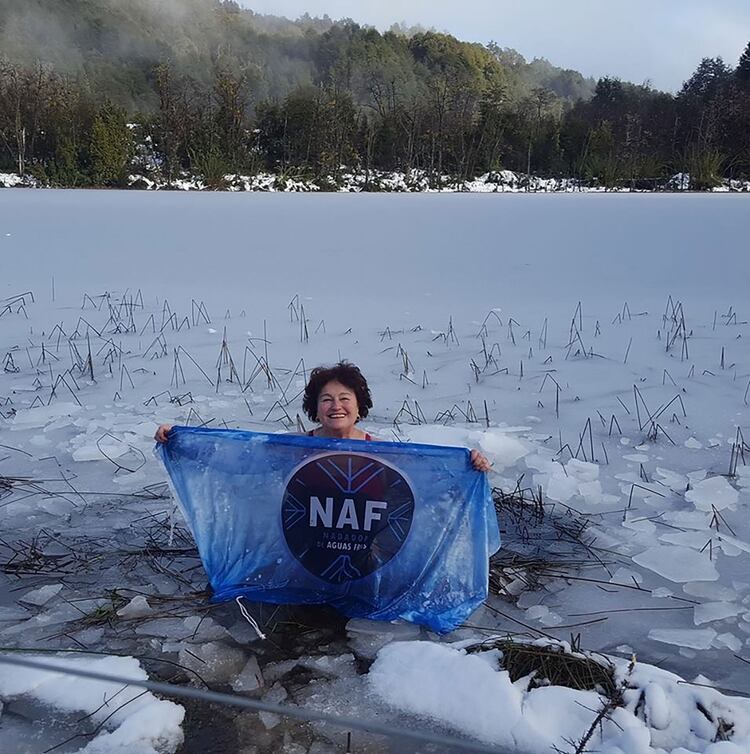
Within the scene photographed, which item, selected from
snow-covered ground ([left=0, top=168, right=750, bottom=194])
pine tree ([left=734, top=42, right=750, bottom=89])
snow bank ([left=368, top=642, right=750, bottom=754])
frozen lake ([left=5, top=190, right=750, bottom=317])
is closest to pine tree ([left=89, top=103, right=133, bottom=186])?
snow-covered ground ([left=0, top=168, right=750, bottom=194])

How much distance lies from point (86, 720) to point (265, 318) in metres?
5.18

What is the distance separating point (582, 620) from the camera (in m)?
2.54

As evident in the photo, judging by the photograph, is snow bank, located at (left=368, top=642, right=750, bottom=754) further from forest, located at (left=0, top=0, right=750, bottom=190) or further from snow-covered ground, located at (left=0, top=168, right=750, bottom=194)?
forest, located at (left=0, top=0, right=750, bottom=190)

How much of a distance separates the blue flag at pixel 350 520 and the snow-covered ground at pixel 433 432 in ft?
0.42

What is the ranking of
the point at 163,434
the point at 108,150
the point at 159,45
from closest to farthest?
the point at 163,434 < the point at 108,150 < the point at 159,45

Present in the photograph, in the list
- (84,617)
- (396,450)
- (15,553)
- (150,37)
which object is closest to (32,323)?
(15,553)

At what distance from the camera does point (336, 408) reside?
9.14ft

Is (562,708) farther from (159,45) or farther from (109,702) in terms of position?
(159,45)

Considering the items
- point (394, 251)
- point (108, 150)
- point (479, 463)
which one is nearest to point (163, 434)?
point (479, 463)

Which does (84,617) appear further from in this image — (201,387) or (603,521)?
(201,387)

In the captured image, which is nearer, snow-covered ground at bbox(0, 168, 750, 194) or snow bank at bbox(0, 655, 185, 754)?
snow bank at bbox(0, 655, 185, 754)

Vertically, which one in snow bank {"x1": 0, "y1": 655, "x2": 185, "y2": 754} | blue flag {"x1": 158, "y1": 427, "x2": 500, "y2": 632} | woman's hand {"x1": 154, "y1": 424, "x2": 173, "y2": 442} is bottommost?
snow bank {"x1": 0, "y1": 655, "x2": 185, "y2": 754}

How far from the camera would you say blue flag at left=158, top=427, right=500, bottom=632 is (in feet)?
8.26

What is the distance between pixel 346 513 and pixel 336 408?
44 centimetres
